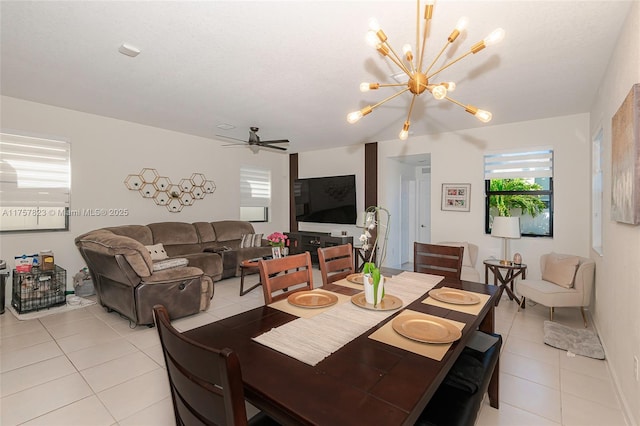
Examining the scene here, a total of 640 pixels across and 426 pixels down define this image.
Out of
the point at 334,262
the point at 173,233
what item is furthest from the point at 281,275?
the point at 173,233

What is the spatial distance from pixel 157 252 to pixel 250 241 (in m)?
1.67

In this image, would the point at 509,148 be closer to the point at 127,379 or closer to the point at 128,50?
the point at 128,50

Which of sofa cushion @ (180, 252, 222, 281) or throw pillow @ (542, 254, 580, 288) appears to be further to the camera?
sofa cushion @ (180, 252, 222, 281)

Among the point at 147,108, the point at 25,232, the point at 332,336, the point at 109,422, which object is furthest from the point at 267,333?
the point at 25,232

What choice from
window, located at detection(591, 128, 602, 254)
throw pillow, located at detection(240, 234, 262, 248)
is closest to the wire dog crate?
throw pillow, located at detection(240, 234, 262, 248)

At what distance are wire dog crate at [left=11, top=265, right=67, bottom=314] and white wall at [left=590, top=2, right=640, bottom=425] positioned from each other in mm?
5506

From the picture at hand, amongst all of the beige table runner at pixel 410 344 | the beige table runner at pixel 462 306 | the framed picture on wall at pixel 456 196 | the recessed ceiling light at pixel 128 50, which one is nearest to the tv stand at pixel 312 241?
the framed picture on wall at pixel 456 196

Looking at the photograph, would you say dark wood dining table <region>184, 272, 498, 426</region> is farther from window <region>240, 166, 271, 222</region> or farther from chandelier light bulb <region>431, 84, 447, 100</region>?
window <region>240, 166, 271, 222</region>

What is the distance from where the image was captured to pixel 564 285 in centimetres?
335

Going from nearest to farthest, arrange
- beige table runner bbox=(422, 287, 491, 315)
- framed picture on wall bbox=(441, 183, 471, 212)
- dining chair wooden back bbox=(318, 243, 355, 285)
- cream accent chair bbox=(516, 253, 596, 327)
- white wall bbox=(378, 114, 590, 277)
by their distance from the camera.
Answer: beige table runner bbox=(422, 287, 491, 315)
dining chair wooden back bbox=(318, 243, 355, 285)
cream accent chair bbox=(516, 253, 596, 327)
white wall bbox=(378, 114, 590, 277)
framed picture on wall bbox=(441, 183, 471, 212)

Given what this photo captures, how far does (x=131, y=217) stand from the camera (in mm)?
4797

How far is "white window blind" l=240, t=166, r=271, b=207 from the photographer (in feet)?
21.4

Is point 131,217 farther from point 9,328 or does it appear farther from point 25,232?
point 9,328

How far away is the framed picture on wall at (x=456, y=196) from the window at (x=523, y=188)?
0.30 m
